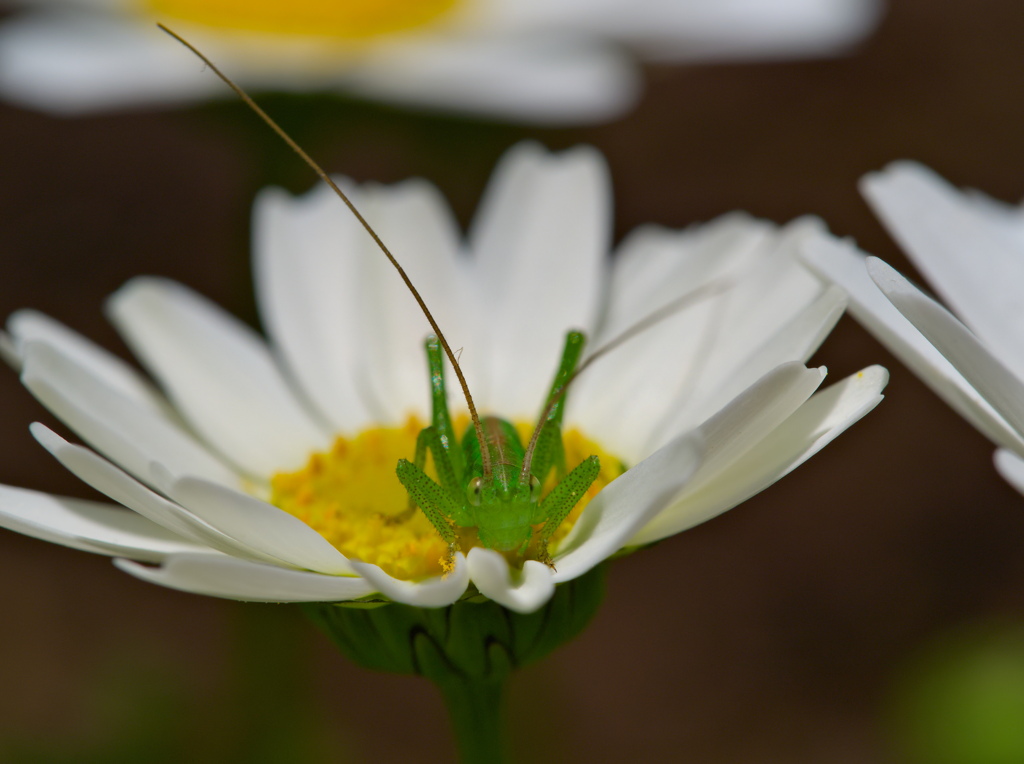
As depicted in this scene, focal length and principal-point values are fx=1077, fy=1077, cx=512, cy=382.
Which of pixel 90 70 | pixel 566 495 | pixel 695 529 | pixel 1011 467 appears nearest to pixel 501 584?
pixel 566 495

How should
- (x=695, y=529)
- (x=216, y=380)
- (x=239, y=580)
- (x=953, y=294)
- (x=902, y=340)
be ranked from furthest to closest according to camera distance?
1. (x=695, y=529)
2. (x=216, y=380)
3. (x=953, y=294)
4. (x=902, y=340)
5. (x=239, y=580)

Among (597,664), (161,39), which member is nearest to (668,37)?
(161,39)

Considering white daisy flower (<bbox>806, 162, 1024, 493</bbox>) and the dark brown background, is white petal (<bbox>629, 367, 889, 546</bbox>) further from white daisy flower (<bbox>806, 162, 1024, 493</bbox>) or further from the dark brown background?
the dark brown background

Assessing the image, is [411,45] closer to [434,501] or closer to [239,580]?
[434,501]

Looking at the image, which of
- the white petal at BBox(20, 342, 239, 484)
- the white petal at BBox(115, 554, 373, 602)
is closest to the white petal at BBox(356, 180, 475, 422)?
the white petal at BBox(20, 342, 239, 484)

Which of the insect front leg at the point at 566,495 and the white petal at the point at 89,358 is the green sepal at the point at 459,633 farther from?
the white petal at the point at 89,358

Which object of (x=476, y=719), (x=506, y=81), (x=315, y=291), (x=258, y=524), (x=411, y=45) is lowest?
(x=476, y=719)

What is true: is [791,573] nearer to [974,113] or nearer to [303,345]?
[974,113]
